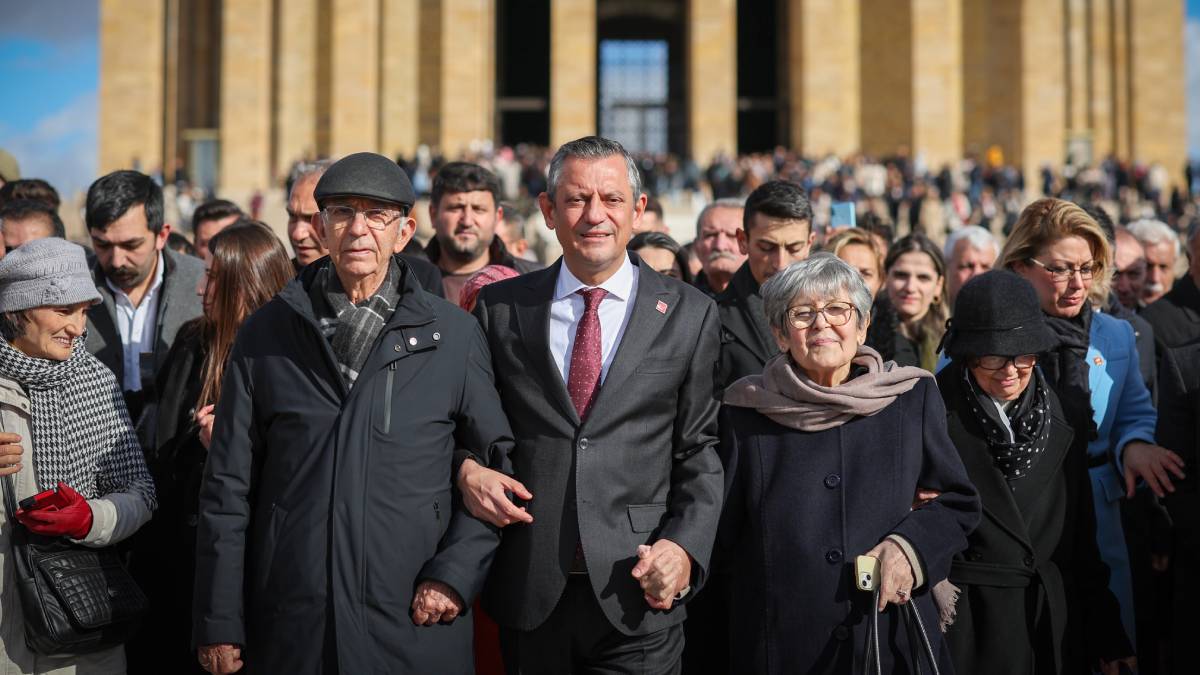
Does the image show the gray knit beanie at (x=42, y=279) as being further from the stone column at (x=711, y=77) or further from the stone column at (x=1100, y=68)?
the stone column at (x=1100, y=68)

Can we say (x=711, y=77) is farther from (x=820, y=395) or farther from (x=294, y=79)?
(x=820, y=395)

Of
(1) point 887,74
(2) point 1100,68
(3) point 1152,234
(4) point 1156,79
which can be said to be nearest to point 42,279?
(3) point 1152,234

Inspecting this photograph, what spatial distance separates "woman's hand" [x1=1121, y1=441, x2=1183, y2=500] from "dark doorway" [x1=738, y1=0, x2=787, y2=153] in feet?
105

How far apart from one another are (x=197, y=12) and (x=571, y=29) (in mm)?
12260

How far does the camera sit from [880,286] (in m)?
6.68

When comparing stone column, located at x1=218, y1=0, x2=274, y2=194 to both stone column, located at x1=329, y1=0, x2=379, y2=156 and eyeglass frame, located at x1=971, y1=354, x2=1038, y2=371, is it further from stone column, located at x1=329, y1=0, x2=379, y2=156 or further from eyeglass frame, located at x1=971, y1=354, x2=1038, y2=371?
eyeglass frame, located at x1=971, y1=354, x2=1038, y2=371

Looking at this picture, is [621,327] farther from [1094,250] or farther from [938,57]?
[938,57]

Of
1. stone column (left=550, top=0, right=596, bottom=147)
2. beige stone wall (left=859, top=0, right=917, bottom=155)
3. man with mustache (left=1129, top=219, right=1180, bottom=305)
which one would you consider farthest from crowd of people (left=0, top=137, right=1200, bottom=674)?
beige stone wall (left=859, top=0, right=917, bottom=155)

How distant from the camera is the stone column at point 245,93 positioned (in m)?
31.8

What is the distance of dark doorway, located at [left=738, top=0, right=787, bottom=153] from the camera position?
120 feet

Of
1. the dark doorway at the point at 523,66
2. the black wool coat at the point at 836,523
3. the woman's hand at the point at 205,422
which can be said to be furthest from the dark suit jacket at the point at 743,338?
the dark doorway at the point at 523,66

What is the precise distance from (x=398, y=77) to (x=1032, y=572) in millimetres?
29859

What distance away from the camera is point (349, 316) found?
3787 millimetres

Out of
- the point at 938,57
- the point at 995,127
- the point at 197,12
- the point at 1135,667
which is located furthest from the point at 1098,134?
the point at 1135,667
